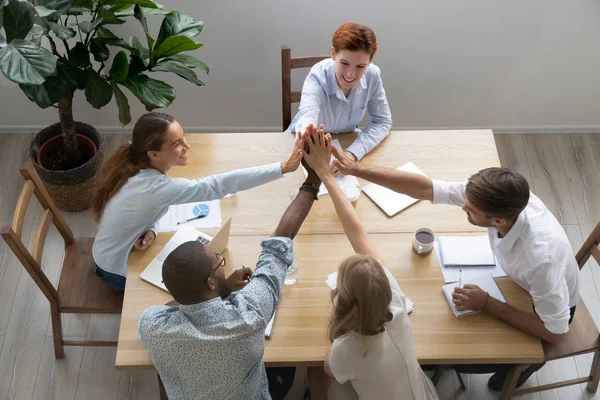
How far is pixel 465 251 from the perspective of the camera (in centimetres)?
236

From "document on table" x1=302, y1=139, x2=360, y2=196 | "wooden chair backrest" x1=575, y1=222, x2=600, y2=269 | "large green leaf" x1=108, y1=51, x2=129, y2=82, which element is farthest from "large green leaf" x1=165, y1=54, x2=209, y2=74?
"wooden chair backrest" x1=575, y1=222, x2=600, y2=269

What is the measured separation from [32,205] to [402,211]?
2.24 m

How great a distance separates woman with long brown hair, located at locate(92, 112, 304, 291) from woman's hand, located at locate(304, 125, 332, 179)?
0.05 metres

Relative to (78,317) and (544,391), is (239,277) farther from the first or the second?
(544,391)

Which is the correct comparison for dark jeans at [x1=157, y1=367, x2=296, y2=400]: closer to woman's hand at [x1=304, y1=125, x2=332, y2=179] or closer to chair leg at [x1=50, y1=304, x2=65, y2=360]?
chair leg at [x1=50, y1=304, x2=65, y2=360]

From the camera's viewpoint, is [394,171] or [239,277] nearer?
[239,277]

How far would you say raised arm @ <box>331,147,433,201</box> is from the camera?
243 centimetres

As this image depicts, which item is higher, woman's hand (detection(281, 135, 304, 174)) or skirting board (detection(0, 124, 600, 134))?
woman's hand (detection(281, 135, 304, 174))

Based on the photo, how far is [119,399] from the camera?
2832mm

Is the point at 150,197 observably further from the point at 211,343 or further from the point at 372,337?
the point at 372,337

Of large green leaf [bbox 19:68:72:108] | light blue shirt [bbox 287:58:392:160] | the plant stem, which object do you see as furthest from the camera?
the plant stem

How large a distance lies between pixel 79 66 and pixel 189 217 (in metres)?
0.92

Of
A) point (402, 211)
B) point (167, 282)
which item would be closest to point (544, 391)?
point (402, 211)

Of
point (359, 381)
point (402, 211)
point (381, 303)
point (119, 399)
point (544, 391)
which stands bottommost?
point (119, 399)
